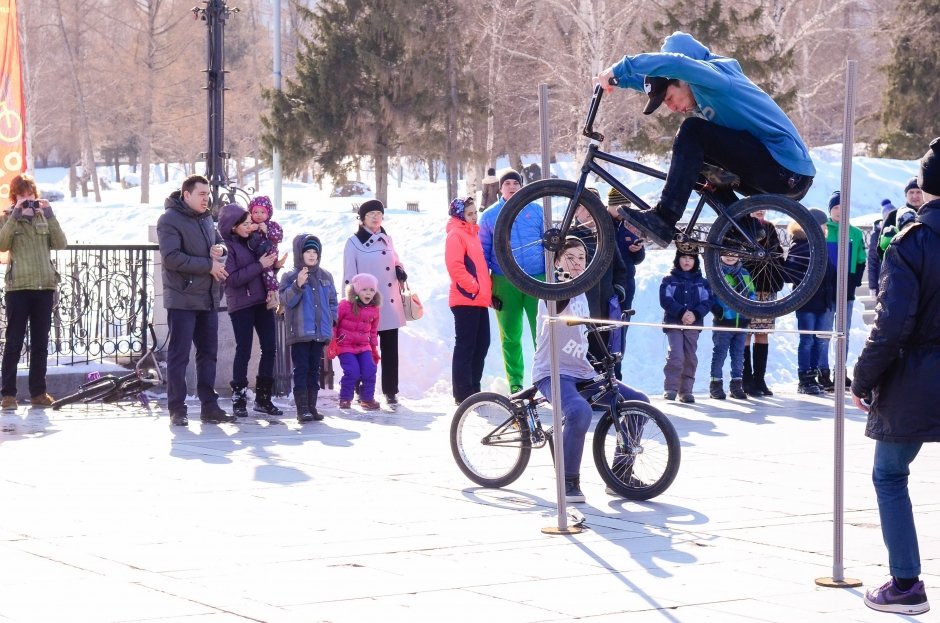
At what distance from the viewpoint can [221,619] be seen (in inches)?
219

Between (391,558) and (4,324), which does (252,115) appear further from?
(391,558)

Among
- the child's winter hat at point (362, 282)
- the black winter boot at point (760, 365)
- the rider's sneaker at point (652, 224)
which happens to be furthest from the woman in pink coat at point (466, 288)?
the rider's sneaker at point (652, 224)

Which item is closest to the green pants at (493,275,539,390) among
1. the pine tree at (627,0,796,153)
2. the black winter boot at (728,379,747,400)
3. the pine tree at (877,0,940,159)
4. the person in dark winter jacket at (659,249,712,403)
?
the person in dark winter jacket at (659,249,712,403)

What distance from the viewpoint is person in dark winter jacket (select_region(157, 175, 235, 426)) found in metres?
A: 11.9

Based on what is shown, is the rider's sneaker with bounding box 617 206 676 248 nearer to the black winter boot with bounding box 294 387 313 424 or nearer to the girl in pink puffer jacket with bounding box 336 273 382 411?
the black winter boot with bounding box 294 387 313 424

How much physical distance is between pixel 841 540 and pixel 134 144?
71.5 meters

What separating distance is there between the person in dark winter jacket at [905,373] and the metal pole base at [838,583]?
1.17 ft

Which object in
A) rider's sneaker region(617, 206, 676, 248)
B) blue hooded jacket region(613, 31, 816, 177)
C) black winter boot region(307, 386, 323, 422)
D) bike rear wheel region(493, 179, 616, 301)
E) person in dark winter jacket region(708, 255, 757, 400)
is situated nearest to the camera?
blue hooded jacket region(613, 31, 816, 177)

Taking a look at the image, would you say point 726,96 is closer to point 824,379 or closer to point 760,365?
point 760,365

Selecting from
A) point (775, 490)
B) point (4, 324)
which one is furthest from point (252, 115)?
point (775, 490)

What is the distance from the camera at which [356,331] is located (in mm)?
13297

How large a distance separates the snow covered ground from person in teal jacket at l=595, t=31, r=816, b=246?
3.72 m

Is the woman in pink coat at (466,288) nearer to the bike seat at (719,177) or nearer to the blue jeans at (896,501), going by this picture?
the bike seat at (719,177)

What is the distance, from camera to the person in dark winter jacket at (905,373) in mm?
5832
